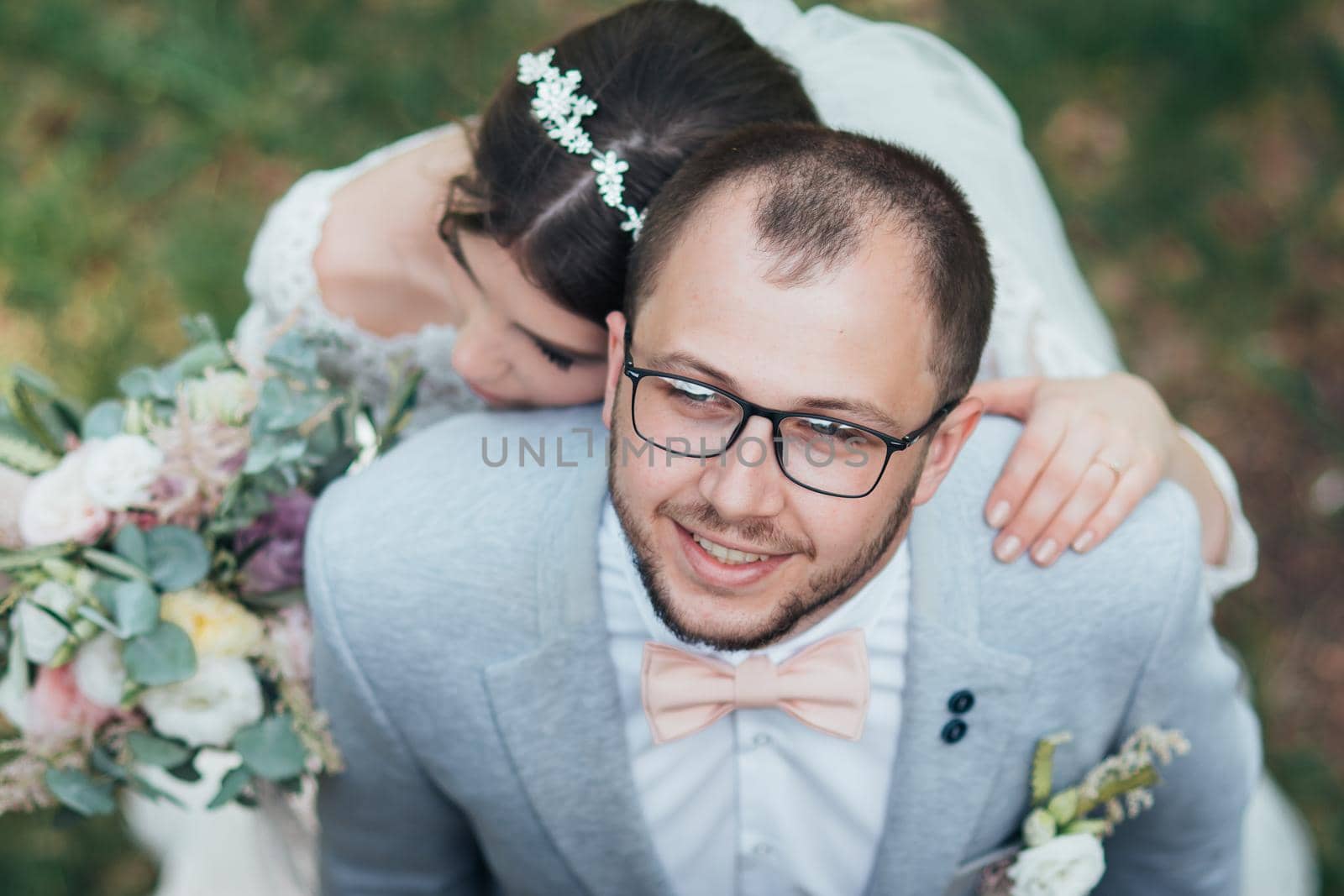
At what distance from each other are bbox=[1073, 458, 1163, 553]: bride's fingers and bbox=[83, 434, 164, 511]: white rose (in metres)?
1.68

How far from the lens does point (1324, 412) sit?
4316mm

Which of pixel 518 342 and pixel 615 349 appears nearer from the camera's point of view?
pixel 615 349

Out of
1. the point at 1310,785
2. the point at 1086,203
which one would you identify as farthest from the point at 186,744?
the point at 1086,203

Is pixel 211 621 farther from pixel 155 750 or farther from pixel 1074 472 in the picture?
pixel 1074 472

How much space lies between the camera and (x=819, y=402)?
186cm

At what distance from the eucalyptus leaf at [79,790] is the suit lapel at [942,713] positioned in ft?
4.83

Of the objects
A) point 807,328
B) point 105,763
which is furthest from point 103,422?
point 807,328

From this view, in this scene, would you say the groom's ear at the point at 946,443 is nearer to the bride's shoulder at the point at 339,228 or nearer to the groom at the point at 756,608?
the groom at the point at 756,608

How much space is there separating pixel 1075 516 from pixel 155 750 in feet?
5.75

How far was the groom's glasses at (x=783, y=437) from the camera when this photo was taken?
1.90 m

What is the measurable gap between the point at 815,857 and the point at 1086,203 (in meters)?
3.13

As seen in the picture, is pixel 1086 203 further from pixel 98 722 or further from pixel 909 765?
pixel 98 722

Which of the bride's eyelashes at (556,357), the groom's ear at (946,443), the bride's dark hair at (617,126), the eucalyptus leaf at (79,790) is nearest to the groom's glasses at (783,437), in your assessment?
the groom's ear at (946,443)

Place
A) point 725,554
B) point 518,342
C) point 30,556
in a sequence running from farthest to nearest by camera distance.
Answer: point 518,342
point 30,556
point 725,554
